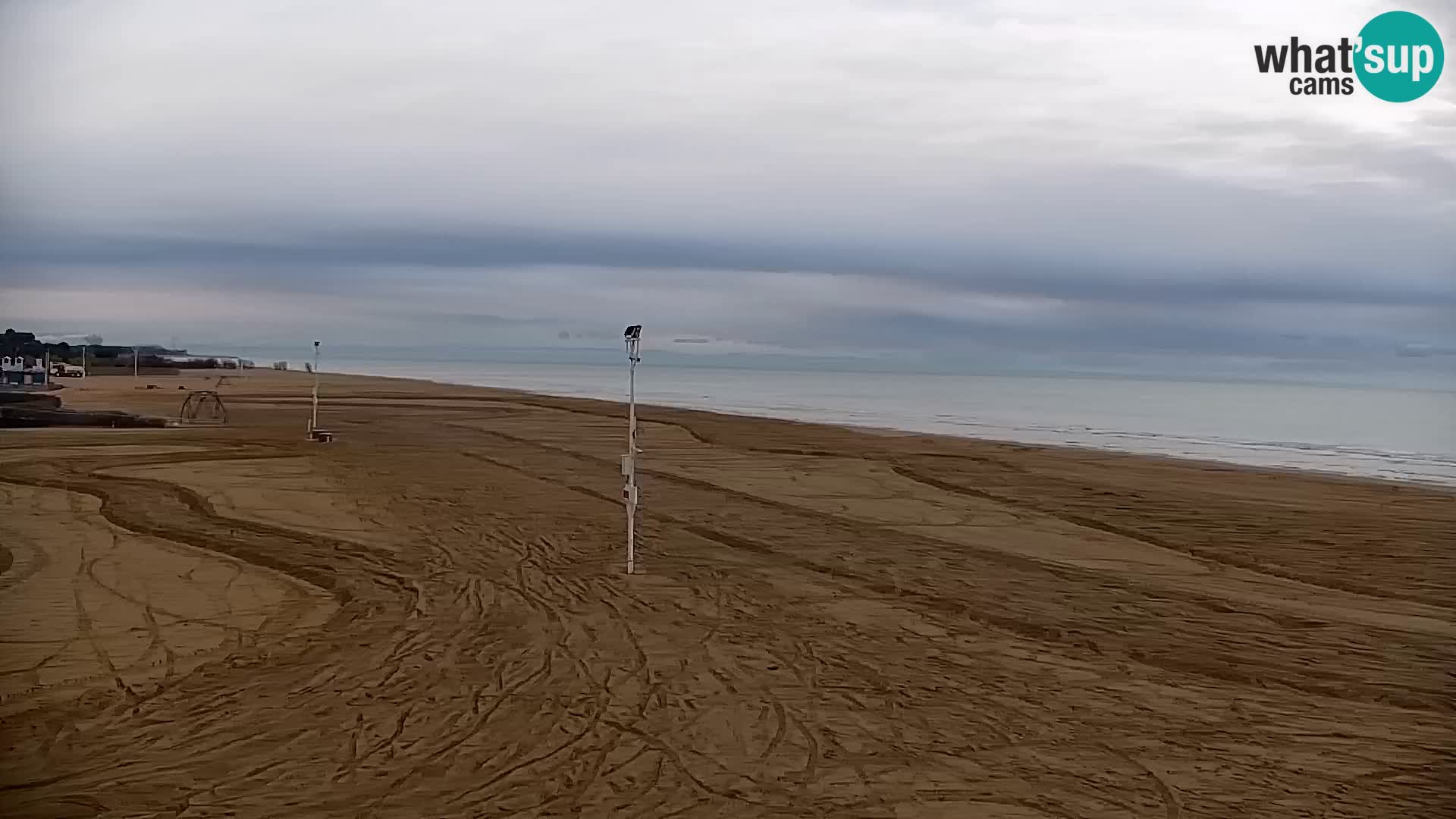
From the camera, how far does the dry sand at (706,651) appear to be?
5828 mm

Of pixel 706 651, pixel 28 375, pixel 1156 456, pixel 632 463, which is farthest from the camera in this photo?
pixel 28 375

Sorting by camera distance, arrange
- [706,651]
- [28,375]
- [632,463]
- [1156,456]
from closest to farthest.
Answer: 1. [706,651]
2. [632,463]
3. [1156,456]
4. [28,375]

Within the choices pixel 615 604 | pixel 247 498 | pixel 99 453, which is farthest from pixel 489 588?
pixel 99 453

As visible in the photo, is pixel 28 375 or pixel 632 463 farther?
pixel 28 375

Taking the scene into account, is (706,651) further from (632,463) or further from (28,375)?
(28,375)

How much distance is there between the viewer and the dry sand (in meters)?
5.83

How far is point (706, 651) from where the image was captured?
836 cm

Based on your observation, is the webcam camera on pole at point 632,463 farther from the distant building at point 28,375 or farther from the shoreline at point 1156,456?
the shoreline at point 1156,456

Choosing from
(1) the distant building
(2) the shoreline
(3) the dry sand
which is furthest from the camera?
(2) the shoreline

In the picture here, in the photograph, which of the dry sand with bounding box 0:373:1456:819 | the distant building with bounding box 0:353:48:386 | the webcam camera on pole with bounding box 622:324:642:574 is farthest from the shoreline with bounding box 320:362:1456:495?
the distant building with bounding box 0:353:48:386

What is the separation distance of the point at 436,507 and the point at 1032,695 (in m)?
9.28


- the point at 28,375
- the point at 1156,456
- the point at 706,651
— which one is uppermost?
the point at 28,375

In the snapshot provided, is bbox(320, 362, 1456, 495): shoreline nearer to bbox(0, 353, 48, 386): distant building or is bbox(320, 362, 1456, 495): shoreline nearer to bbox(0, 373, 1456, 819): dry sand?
bbox(0, 373, 1456, 819): dry sand

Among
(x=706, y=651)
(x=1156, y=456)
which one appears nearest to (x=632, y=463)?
(x=706, y=651)
